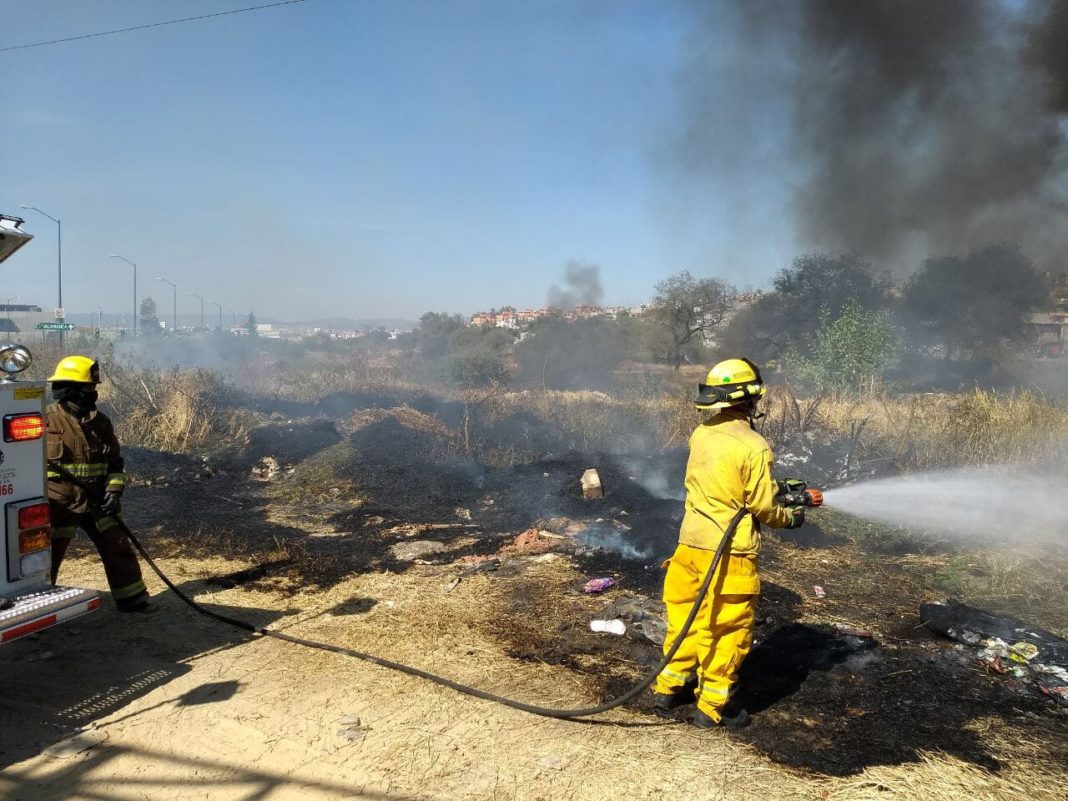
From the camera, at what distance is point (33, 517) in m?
3.51

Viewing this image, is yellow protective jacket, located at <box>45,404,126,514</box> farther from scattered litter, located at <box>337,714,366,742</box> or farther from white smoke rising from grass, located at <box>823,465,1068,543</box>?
white smoke rising from grass, located at <box>823,465,1068,543</box>

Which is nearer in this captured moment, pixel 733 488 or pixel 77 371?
pixel 733 488

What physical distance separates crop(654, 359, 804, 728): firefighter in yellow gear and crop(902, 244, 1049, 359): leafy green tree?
98.0ft

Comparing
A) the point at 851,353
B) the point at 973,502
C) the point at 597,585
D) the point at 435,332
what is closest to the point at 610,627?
the point at 597,585

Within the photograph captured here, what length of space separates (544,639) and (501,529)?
10.4 feet

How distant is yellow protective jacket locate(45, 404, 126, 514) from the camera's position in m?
4.46

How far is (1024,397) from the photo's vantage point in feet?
32.9

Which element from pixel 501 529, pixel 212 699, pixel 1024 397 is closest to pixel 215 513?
pixel 501 529

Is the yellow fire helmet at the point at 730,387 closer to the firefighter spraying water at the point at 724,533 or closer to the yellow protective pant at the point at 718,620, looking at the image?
the firefighter spraying water at the point at 724,533

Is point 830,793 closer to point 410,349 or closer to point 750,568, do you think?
point 750,568

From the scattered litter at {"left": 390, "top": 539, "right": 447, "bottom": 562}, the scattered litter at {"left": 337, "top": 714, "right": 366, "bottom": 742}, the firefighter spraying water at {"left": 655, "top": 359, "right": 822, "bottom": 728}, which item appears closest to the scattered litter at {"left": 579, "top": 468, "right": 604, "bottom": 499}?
the scattered litter at {"left": 390, "top": 539, "right": 447, "bottom": 562}

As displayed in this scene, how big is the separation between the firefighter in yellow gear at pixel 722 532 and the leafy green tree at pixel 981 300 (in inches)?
1176

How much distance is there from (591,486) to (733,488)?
203 inches

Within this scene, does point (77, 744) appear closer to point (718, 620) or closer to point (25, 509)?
point (25, 509)
